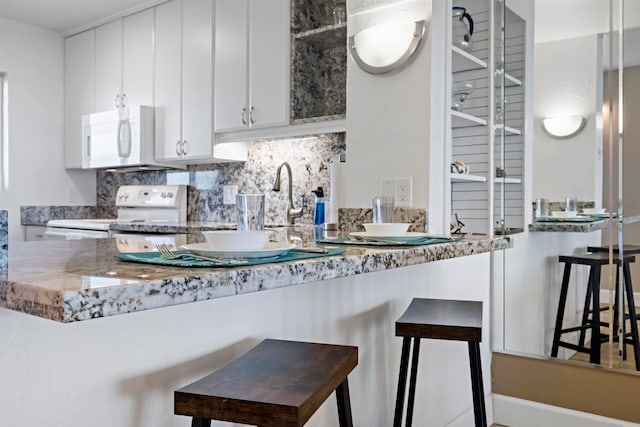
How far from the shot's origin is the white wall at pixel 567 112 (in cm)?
238

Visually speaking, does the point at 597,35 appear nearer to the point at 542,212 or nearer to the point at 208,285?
the point at 542,212

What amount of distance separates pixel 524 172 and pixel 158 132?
241 centimetres

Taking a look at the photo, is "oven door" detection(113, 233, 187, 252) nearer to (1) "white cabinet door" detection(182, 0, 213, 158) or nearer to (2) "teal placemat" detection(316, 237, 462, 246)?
(2) "teal placemat" detection(316, 237, 462, 246)

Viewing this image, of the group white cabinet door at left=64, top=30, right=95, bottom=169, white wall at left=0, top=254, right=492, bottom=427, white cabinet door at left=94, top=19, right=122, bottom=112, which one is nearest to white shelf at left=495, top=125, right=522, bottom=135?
white wall at left=0, top=254, right=492, bottom=427

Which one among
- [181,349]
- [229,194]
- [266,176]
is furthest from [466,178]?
[229,194]

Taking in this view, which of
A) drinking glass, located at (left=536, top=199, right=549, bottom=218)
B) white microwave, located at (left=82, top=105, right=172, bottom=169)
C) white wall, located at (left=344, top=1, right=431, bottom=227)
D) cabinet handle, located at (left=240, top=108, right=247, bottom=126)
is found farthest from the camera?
white microwave, located at (left=82, top=105, right=172, bottom=169)

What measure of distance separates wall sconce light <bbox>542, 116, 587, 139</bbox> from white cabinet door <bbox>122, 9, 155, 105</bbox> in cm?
259

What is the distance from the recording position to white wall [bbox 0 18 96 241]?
394 cm

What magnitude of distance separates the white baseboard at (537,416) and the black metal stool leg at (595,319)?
10.5 inches

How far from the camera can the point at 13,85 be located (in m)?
3.94

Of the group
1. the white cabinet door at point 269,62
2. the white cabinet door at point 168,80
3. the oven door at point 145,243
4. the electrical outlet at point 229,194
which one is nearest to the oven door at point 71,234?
the white cabinet door at point 168,80

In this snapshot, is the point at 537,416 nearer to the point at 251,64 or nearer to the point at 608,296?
the point at 608,296

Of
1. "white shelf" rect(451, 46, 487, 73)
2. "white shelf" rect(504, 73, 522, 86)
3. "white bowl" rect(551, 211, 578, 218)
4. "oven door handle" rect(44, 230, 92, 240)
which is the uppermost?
"white shelf" rect(451, 46, 487, 73)

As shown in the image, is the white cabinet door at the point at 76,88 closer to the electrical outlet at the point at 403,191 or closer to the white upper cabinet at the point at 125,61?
the white upper cabinet at the point at 125,61
